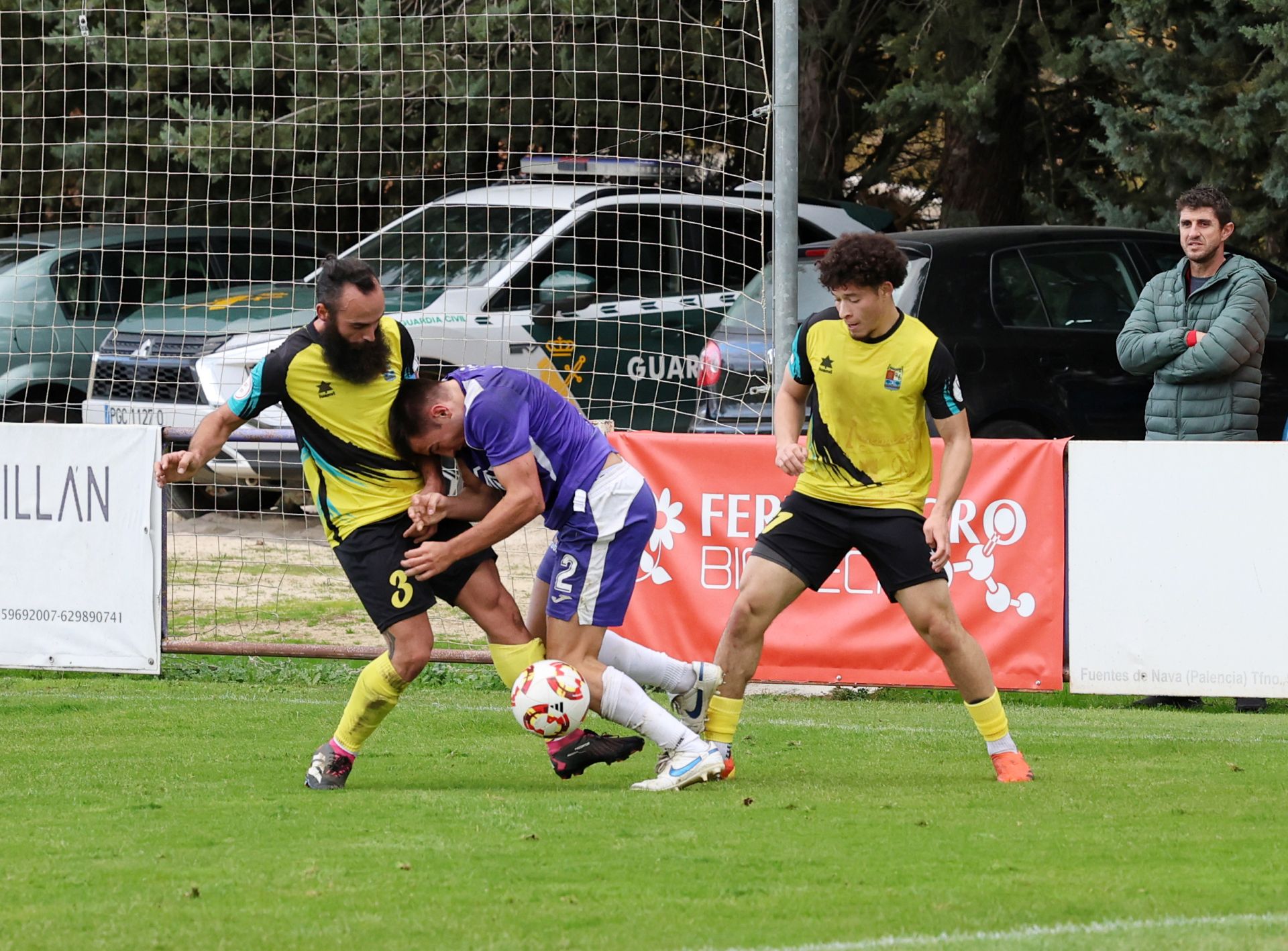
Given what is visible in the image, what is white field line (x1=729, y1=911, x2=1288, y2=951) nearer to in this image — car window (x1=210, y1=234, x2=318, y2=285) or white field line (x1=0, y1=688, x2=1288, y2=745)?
white field line (x1=0, y1=688, x2=1288, y2=745)

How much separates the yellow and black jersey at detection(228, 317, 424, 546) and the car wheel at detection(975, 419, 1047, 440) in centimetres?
599

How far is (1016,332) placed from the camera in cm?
1160

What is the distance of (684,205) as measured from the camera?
12.8m

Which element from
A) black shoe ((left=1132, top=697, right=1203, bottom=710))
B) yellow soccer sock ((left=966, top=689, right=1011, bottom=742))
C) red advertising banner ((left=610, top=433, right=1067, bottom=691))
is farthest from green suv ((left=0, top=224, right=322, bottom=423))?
yellow soccer sock ((left=966, top=689, right=1011, bottom=742))

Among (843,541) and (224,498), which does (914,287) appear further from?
(843,541)

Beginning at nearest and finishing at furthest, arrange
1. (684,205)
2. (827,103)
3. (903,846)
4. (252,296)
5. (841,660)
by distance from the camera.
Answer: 1. (903,846)
2. (841,660)
3. (684,205)
4. (252,296)
5. (827,103)

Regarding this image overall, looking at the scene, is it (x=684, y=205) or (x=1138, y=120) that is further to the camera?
(x=1138, y=120)

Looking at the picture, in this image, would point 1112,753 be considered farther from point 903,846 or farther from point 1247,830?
point 903,846

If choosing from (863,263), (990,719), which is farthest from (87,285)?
(990,719)

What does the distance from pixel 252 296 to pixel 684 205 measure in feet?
11.6

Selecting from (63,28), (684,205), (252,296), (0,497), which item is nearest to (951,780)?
(0,497)

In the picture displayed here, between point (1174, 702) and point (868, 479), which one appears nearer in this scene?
point (868, 479)

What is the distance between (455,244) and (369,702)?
7.36 meters

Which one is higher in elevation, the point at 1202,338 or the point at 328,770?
the point at 1202,338
